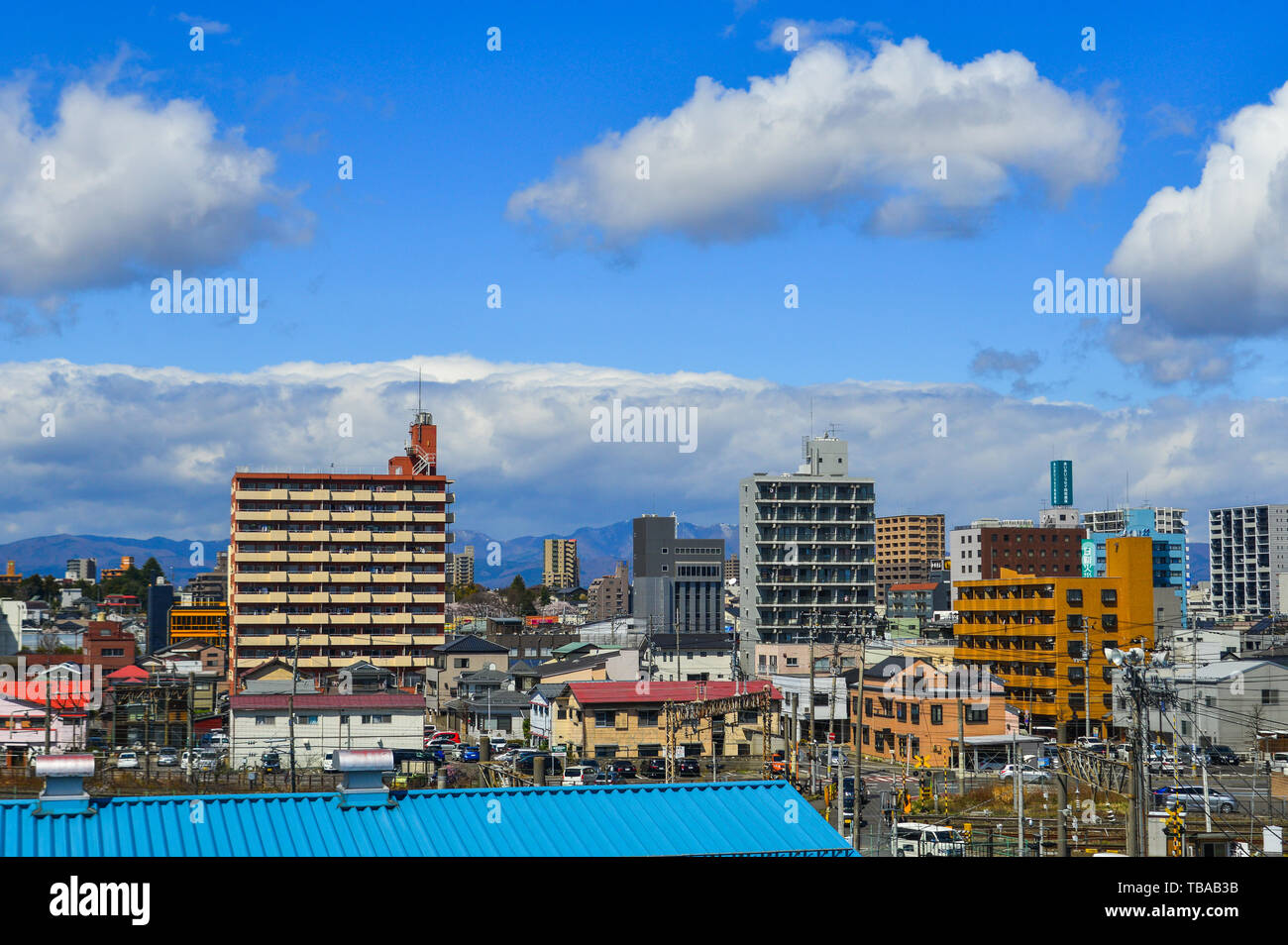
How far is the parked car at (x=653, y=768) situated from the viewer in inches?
1487

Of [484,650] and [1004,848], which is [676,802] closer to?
[1004,848]

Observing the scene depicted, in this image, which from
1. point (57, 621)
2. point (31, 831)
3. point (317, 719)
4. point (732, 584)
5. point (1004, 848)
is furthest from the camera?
point (732, 584)

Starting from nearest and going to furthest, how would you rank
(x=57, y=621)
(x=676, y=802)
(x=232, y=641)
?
(x=676, y=802)
(x=232, y=641)
(x=57, y=621)

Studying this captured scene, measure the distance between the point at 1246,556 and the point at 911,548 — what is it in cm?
4293

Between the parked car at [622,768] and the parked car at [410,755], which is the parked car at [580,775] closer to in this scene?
the parked car at [622,768]

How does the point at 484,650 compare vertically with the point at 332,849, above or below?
below

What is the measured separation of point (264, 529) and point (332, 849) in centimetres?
6952

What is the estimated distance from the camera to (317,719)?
133 ft

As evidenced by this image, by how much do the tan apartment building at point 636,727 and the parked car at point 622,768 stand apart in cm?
262

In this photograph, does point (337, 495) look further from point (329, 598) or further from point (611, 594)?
point (611, 594)

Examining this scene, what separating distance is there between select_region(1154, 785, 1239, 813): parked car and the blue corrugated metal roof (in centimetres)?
2135

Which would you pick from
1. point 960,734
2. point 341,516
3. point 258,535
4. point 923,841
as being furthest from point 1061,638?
point 258,535
